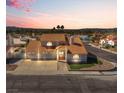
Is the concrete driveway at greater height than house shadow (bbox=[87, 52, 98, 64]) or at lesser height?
lesser

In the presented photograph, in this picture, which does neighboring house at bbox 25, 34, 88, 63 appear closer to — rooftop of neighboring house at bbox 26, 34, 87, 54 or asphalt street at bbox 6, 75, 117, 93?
rooftop of neighboring house at bbox 26, 34, 87, 54

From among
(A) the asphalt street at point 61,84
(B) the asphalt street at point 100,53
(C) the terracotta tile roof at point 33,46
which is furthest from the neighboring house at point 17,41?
(B) the asphalt street at point 100,53

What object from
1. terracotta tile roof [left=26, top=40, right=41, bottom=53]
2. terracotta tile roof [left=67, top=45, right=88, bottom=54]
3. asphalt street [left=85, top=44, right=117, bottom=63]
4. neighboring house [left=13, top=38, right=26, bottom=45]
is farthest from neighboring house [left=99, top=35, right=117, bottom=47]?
neighboring house [left=13, top=38, right=26, bottom=45]

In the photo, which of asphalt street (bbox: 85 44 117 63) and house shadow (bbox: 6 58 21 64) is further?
asphalt street (bbox: 85 44 117 63)

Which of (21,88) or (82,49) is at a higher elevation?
(82,49)

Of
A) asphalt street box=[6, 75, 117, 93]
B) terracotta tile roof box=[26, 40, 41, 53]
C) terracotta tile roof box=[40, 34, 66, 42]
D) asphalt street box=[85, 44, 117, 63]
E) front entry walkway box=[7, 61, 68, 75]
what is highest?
terracotta tile roof box=[40, 34, 66, 42]

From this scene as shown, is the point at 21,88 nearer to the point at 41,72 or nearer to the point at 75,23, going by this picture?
the point at 41,72
